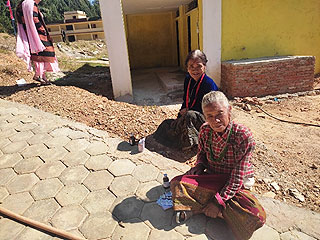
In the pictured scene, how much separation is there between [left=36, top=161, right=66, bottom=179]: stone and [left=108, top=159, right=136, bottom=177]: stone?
638 mm

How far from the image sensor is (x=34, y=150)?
3.23 metres

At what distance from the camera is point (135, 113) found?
14.6ft

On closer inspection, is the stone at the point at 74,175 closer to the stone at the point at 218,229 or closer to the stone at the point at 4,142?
the stone at the point at 4,142

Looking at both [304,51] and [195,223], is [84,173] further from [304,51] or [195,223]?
[304,51]

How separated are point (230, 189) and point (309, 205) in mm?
1174

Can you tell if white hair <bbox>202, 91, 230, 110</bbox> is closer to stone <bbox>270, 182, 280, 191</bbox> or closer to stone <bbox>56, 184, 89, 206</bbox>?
stone <bbox>270, 182, 280, 191</bbox>

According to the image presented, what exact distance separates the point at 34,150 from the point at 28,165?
347mm

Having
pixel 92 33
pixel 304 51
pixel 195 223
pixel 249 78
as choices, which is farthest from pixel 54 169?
pixel 92 33

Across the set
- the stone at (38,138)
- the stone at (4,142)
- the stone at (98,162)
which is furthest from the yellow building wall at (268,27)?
the stone at (4,142)

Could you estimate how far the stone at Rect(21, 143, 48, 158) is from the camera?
10.3 feet

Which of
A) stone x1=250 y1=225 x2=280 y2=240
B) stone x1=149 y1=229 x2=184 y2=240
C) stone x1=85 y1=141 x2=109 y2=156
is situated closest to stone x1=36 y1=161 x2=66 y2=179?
stone x1=85 y1=141 x2=109 y2=156

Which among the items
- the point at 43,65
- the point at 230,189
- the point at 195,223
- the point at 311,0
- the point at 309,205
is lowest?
the point at 309,205

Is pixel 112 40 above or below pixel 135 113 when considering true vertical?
above

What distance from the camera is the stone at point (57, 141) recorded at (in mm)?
3333
